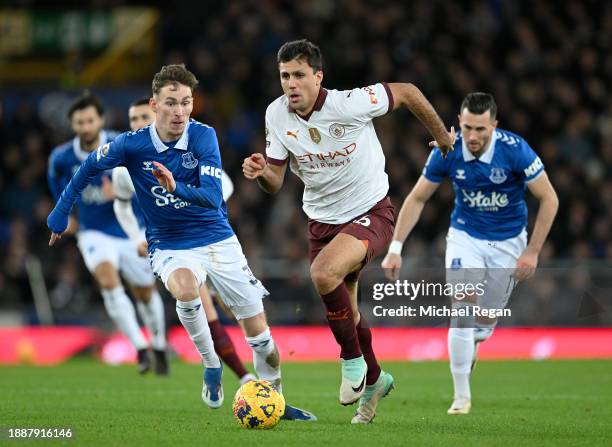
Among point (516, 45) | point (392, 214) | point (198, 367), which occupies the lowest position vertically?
point (198, 367)

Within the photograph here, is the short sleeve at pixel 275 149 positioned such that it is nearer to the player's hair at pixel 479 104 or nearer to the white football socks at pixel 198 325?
→ the white football socks at pixel 198 325

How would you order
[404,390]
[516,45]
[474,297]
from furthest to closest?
[516,45], [404,390], [474,297]

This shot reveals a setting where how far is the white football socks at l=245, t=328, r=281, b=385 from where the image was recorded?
8.59 meters

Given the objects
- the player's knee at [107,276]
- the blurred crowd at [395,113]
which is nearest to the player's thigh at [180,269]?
the player's knee at [107,276]

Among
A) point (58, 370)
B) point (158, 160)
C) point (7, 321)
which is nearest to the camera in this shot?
point (158, 160)

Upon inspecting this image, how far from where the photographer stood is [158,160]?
8430mm

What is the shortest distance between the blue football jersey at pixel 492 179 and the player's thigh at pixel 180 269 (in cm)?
236

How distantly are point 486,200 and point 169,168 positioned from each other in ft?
10.0

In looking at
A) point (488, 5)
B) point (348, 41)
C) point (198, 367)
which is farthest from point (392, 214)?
point (488, 5)

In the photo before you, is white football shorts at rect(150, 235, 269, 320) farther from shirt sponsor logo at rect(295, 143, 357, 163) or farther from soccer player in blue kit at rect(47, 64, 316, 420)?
shirt sponsor logo at rect(295, 143, 357, 163)

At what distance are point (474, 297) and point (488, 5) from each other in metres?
13.2

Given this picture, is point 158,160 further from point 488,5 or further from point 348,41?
point 488,5

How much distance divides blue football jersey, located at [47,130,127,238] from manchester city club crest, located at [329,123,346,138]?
478 centimetres

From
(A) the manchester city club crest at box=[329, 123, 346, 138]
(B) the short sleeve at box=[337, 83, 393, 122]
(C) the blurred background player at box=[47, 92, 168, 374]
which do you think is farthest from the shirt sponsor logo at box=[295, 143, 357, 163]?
(C) the blurred background player at box=[47, 92, 168, 374]
